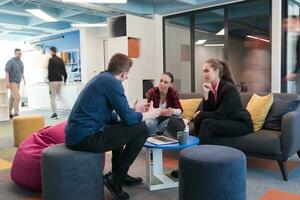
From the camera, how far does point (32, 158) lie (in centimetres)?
251

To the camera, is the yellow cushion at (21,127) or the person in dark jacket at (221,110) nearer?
the person in dark jacket at (221,110)

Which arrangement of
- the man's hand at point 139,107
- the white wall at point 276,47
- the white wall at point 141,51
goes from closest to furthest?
the man's hand at point 139,107
the white wall at point 276,47
the white wall at point 141,51

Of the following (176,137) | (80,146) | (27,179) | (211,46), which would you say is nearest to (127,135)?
(80,146)

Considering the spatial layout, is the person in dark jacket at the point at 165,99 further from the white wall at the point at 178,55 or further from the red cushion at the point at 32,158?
the white wall at the point at 178,55

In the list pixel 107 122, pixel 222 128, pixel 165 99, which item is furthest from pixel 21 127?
pixel 222 128

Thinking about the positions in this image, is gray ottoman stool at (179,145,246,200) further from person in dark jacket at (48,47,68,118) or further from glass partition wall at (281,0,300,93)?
person in dark jacket at (48,47,68,118)

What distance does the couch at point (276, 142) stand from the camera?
2705 millimetres

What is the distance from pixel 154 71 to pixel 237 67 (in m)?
1.95

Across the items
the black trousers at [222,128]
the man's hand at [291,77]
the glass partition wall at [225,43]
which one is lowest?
the black trousers at [222,128]

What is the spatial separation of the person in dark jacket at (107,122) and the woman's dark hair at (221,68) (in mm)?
1121

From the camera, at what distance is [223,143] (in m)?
3.06

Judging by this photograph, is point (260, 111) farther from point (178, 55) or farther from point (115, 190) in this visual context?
point (178, 55)

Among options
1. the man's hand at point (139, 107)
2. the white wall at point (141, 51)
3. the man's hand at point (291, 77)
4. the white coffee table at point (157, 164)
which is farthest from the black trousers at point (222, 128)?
the white wall at point (141, 51)

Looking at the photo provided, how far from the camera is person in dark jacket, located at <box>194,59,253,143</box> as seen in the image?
115 inches
